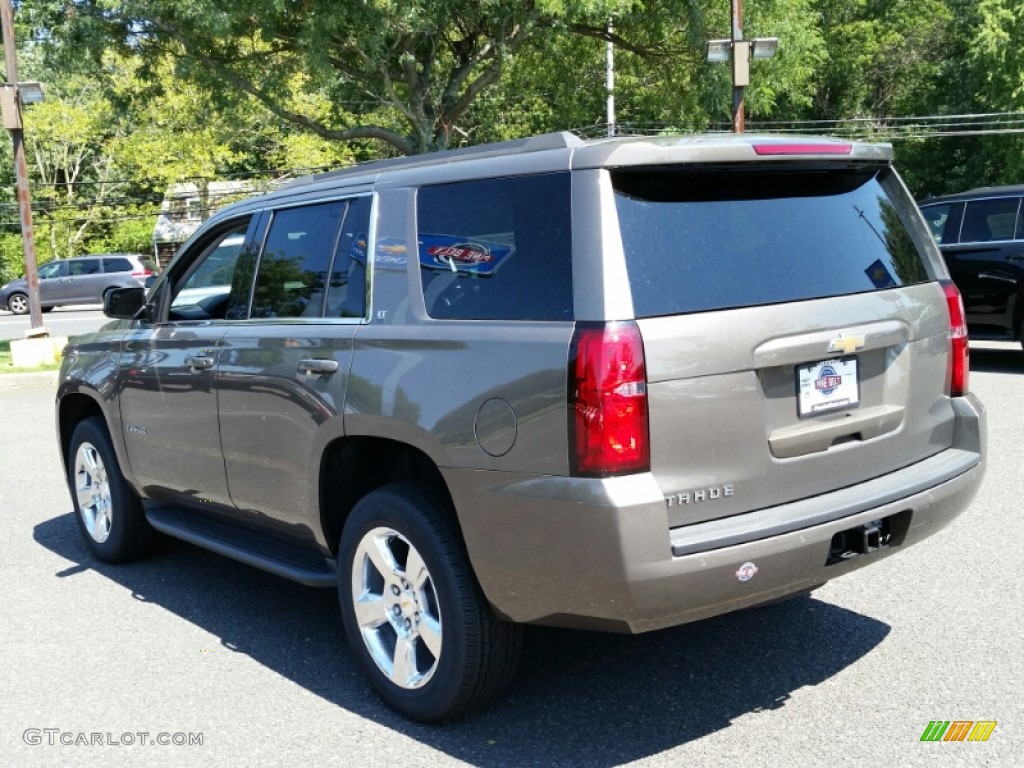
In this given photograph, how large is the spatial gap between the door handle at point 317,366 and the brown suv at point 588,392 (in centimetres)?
3

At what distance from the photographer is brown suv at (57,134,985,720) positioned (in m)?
3.03

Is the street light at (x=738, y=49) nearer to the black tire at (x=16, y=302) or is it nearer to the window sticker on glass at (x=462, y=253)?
the window sticker on glass at (x=462, y=253)

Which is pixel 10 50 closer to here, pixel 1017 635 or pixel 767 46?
pixel 767 46

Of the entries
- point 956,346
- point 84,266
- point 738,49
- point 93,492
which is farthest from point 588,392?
point 84,266

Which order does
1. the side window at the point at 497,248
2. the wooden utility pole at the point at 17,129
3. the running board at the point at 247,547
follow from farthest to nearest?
the wooden utility pole at the point at 17,129
the running board at the point at 247,547
the side window at the point at 497,248

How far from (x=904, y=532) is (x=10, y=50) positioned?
49.3 feet

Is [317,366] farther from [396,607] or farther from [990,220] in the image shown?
[990,220]

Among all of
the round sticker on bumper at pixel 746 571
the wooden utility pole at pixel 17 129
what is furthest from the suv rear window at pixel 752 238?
the wooden utility pole at pixel 17 129

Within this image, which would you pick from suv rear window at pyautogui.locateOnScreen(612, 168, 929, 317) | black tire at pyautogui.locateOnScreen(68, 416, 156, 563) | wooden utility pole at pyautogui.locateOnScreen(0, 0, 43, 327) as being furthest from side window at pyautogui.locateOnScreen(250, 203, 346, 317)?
wooden utility pole at pyautogui.locateOnScreen(0, 0, 43, 327)

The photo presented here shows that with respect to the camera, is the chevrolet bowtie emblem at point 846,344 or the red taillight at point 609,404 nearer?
the red taillight at point 609,404

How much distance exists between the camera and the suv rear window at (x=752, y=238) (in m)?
3.15

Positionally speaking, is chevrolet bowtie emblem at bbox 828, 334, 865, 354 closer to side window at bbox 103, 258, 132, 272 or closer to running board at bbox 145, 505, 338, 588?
running board at bbox 145, 505, 338, 588

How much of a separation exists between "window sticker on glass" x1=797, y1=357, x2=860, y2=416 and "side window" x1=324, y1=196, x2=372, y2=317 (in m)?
1.61

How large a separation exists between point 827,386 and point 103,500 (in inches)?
165
